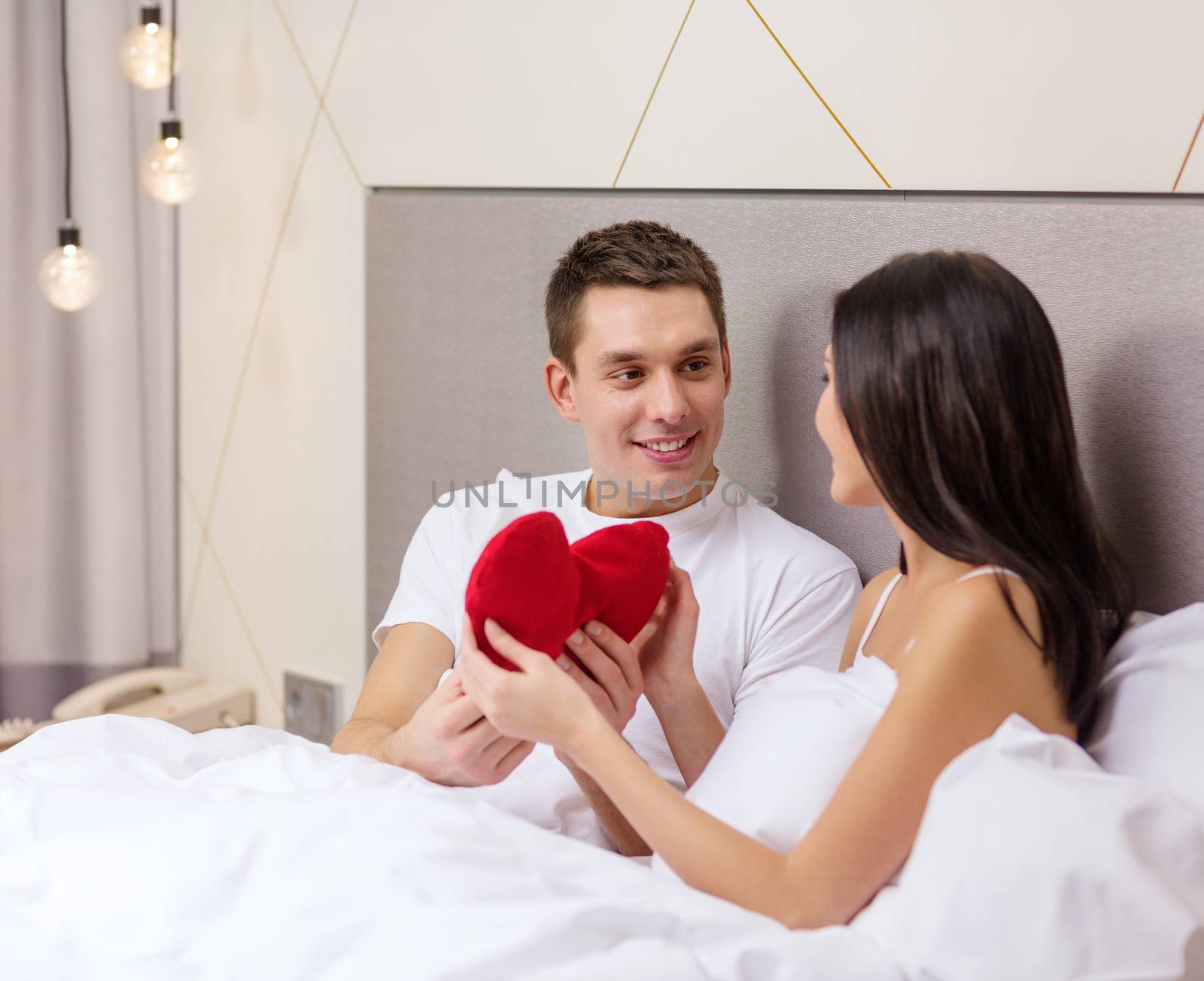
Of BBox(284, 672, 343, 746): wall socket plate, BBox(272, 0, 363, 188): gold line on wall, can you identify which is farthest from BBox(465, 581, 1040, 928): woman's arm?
BBox(272, 0, 363, 188): gold line on wall

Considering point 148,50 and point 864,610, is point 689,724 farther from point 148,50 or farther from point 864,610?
point 148,50

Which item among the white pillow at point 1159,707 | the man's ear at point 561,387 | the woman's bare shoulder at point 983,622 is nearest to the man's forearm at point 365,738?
the man's ear at point 561,387

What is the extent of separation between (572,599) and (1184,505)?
665 millimetres

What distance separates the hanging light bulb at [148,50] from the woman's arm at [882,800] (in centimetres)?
162

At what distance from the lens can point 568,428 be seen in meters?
1.84

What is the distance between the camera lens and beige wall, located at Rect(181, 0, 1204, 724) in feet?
4.49

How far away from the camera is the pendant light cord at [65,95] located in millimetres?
2164

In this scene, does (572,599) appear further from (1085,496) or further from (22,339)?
(22,339)

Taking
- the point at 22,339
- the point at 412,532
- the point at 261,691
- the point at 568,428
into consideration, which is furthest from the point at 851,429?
the point at 22,339

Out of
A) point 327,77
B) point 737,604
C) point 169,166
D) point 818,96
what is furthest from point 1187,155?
point 169,166

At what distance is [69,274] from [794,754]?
154 centimetres

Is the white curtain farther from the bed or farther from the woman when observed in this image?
the woman

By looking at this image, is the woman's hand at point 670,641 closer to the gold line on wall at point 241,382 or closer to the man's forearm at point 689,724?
the man's forearm at point 689,724

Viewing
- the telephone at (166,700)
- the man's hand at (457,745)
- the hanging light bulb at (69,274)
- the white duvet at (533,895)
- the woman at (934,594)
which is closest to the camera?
the white duvet at (533,895)
